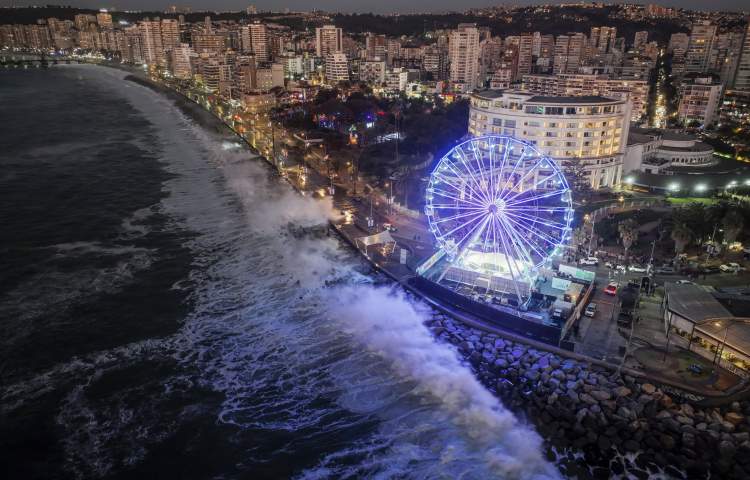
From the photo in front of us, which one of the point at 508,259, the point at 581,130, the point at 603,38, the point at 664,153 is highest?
the point at 603,38

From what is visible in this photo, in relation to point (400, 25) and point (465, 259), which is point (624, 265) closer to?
point (465, 259)

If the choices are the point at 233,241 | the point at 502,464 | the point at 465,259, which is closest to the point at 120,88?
the point at 233,241

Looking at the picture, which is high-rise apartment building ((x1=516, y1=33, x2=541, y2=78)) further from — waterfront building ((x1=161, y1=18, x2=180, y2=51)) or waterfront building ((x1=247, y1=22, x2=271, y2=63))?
waterfront building ((x1=161, y1=18, x2=180, y2=51))

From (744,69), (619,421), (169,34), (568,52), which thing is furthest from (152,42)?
(619,421)

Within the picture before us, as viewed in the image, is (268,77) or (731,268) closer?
(731,268)

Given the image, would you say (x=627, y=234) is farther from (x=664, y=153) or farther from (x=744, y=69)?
(x=744, y=69)

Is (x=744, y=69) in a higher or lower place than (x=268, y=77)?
higher
